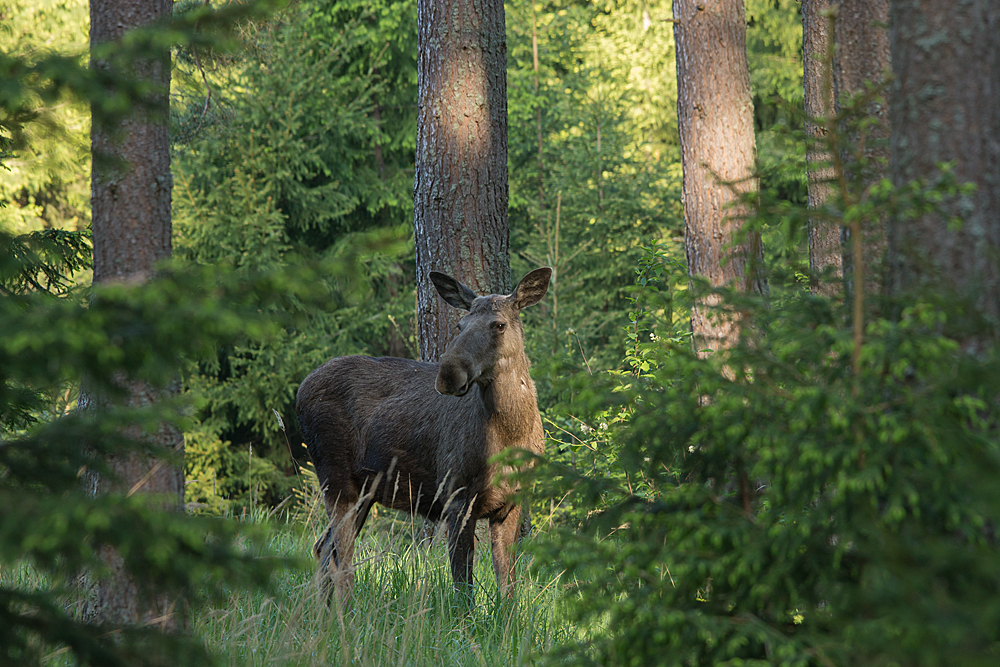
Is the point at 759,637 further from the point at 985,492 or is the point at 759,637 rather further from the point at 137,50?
the point at 137,50

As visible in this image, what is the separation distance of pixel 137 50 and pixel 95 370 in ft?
3.04

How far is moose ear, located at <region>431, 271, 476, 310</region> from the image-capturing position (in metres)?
6.09

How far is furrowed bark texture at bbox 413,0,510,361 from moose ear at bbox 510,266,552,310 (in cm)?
109

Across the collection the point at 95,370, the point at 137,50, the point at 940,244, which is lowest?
the point at 95,370

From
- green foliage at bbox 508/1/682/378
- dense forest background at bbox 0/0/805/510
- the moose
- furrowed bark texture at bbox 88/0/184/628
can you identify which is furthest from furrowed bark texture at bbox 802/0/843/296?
furrowed bark texture at bbox 88/0/184/628

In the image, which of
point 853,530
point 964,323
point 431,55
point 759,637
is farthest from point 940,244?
point 431,55

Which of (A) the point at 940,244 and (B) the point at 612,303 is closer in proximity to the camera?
(A) the point at 940,244

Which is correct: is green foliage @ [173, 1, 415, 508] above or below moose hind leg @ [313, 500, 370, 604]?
above

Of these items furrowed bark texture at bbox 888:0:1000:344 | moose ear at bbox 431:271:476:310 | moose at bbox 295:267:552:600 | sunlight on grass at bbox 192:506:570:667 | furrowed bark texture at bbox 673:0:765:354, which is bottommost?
sunlight on grass at bbox 192:506:570:667

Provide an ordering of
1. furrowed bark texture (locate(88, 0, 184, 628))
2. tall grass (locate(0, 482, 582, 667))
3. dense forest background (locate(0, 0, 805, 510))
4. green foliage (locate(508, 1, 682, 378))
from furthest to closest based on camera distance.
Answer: dense forest background (locate(0, 0, 805, 510)) < green foliage (locate(508, 1, 682, 378)) < tall grass (locate(0, 482, 582, 667)) < furrowed bark texture (locate(88, 0, 184, 628))

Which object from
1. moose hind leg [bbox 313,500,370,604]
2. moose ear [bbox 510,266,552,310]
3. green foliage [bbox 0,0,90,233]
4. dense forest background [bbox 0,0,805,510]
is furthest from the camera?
green foliage [bbox 0,0,90,233]

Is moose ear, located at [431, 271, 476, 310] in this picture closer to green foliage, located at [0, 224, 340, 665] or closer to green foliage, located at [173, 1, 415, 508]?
green foliage, located at [0, 224, 340, 665]

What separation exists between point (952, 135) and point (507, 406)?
12.4ft

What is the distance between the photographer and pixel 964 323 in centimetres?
226
